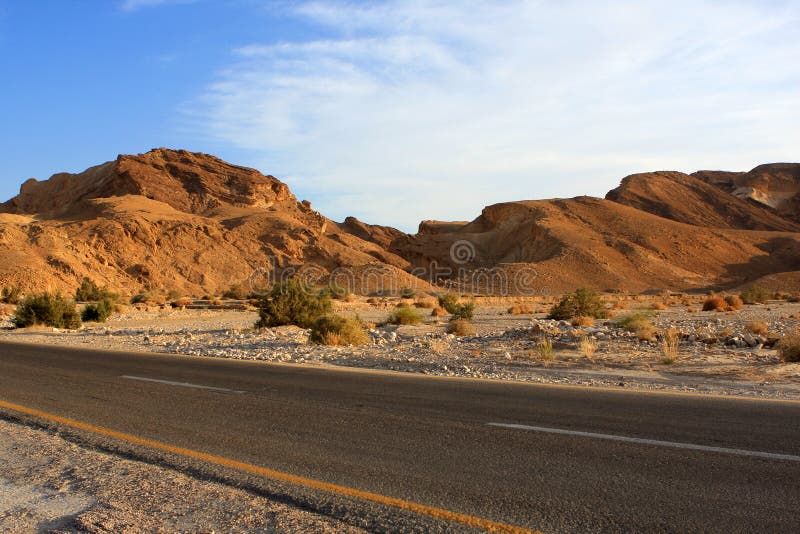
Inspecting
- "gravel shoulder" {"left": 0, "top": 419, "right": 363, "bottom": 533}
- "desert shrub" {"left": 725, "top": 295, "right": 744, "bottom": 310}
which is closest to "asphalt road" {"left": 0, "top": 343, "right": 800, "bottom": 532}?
"gravel shoulder" {"left": 0, "top": 419, "right": 363, "bottom": 533}

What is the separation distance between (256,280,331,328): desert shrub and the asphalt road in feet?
49.3

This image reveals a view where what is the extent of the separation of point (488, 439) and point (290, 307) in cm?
2128

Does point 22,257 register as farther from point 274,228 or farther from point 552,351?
point 552,351

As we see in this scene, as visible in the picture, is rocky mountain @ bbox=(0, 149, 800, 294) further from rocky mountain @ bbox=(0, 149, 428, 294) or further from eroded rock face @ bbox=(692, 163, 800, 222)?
eroded rock face @ bbox=(692, 163, 800, 222)

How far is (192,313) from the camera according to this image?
42.8 m

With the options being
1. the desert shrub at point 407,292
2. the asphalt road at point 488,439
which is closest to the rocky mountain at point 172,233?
the desert shrub at point 407,292

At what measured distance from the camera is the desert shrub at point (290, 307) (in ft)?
88.0

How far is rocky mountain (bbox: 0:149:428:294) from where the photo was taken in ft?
208

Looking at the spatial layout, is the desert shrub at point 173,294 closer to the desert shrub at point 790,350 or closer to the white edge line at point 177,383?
the white edge line at point 177,383

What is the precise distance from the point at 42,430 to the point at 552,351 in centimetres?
1234

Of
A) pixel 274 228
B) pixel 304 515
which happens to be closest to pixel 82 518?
pixel 304 515

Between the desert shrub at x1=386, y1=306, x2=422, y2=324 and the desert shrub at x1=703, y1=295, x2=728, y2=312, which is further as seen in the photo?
the desert shrub at x1=703, y1=295, x2=728, y2=312

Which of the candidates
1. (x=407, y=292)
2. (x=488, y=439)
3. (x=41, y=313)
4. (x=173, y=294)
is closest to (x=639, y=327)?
(x=488, y=439)

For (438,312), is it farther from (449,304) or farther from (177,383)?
(177,383)
